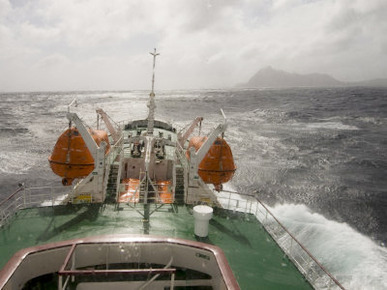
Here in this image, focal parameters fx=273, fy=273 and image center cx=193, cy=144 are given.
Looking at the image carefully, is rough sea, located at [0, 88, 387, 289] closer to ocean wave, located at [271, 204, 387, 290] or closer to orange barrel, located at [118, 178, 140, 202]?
ocean wave, located at [271, 204, 387, 290]

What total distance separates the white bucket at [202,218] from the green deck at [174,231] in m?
0.32

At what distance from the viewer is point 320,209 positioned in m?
23.5

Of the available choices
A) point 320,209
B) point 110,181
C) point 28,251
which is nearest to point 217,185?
point 110,181

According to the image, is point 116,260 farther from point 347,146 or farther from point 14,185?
point 347,146

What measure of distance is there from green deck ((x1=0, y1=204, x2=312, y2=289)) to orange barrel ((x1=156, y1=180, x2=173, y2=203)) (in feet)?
6.14

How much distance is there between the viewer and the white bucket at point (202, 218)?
10.2 meters

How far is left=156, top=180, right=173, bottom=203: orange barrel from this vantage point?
50.0 feet

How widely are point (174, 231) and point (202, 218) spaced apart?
1593mm

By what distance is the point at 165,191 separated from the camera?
15969 millimetres

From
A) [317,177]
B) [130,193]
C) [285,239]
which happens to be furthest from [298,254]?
Result: [317,177]

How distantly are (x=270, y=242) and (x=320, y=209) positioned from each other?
15022 mm

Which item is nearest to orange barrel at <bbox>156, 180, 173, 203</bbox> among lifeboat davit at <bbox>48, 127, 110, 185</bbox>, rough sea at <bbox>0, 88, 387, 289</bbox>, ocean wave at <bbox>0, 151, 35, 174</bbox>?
lifeboat davit at <bbox>48, 127, 110, 185</bbox>

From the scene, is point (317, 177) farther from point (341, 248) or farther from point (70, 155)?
point (70, 155)

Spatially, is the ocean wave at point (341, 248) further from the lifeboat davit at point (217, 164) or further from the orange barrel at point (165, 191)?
the orange barrel at point (165, 191)
